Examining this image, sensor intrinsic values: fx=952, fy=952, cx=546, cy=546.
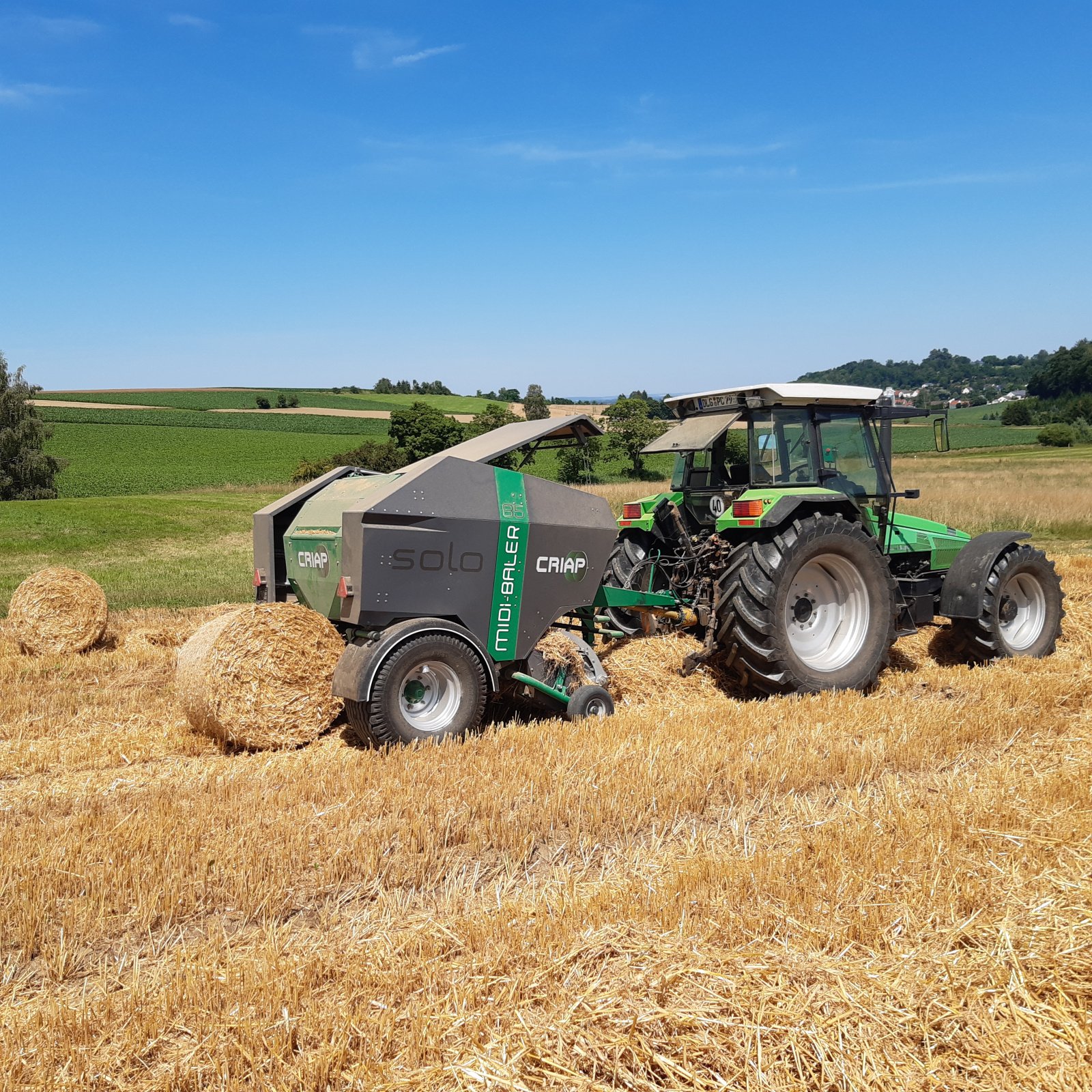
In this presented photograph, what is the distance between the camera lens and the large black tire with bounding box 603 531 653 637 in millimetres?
7707

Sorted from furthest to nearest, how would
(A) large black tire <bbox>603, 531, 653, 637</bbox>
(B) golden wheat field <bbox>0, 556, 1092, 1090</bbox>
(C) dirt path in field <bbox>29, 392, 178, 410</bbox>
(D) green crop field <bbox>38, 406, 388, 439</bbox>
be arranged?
(C) dirt path in field <bbox>29, 392, 178, 410</bbox>, (D) green crop field <bbox>38, 406, 388, 439</bbox>, (A) large black tire <bbox>603, 531, 653, 637</bbox>, (B) golden wheat field <bbox>0, 556, 1092, 1090</bbox>

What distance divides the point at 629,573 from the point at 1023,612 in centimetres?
339

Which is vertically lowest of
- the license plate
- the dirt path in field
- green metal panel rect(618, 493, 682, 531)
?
green metal panel rect(618, 493, 682, 531)

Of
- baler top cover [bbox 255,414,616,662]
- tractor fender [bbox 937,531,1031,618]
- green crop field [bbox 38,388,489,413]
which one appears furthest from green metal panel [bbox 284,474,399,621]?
green crop field [bbox 38,388,489,413]

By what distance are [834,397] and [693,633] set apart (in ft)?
6.79

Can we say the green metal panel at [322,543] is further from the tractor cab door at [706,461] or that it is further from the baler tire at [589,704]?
the tractor cab door at [706,461]

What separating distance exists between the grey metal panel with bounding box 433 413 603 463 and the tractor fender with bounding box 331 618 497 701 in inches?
43.5

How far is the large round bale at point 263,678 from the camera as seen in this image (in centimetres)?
560

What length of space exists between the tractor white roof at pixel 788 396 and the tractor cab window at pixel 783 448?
12cm

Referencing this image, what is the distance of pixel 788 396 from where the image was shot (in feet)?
22.6

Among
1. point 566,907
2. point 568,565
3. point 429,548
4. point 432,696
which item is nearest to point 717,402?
point 568,565

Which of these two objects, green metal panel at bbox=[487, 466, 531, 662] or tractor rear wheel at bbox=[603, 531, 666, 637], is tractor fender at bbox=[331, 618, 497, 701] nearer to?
green metal panel at bbox=[487, 466, 531, 662]

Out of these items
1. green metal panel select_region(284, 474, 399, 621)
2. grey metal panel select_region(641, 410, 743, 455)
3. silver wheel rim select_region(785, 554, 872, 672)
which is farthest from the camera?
grey metal panel select_region(641, 410, 743, 455)

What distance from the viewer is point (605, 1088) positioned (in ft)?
7.86
